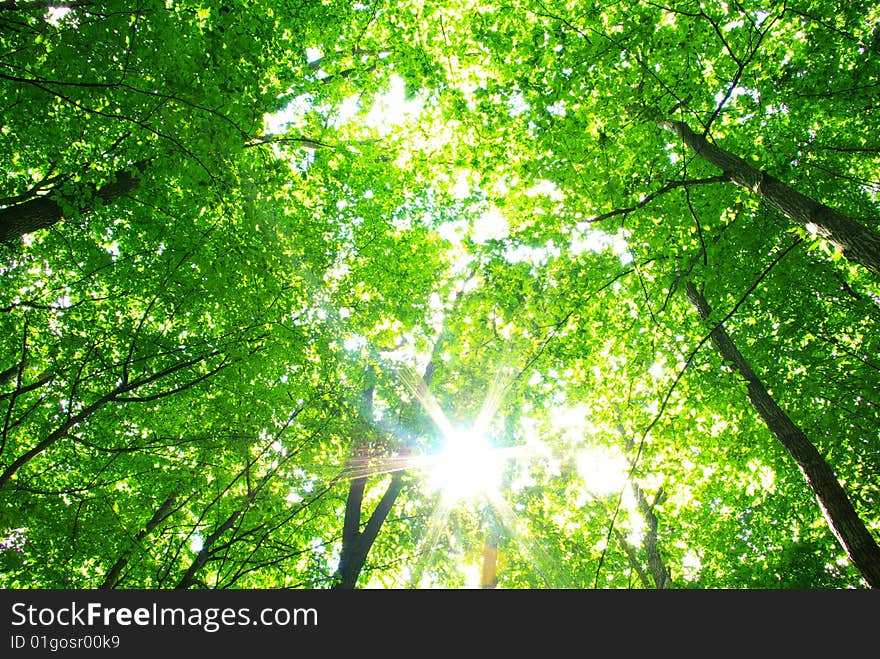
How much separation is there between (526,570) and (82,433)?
10776 mm

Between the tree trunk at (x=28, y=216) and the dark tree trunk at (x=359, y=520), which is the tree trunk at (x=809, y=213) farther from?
the tree trunk at (x=28, y=216)

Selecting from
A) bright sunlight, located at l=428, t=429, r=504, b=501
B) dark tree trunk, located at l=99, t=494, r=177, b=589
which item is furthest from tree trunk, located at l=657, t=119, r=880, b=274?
dark tree trunk, located at l=99, t=494, r=177, b=589

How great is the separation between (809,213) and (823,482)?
365 cm

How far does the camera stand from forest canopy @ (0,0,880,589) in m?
4.21

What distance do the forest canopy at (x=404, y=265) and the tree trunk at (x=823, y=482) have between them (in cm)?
4

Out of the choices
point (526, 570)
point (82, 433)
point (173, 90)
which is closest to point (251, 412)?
point (82, 433)

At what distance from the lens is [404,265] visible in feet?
27.8

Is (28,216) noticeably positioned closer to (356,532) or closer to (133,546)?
(133,546)

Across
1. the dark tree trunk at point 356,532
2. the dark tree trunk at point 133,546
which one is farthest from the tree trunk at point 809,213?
the dark tree trunk at point 356,532

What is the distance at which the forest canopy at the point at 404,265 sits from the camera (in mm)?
4211

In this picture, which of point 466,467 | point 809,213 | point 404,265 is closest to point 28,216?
point 404,265

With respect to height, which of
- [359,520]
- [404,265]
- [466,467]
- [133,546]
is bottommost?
[133,546]

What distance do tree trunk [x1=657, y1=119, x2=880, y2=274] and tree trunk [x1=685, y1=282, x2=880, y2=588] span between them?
4.26ft

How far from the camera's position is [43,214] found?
4.91 meters
